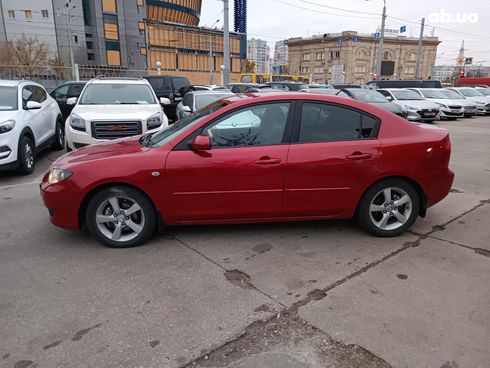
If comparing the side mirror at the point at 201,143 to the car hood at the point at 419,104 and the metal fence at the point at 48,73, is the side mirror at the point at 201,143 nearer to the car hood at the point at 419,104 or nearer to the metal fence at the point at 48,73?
the car hood at the point at 419,104

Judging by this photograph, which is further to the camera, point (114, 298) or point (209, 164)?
point (209, 164)

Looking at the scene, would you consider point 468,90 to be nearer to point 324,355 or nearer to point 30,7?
point 324,355

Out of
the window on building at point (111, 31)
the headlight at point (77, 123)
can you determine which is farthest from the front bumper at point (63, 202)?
the window on building at point (111, 31)

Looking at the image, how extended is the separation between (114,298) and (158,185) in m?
1.22

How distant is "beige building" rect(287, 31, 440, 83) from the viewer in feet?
303

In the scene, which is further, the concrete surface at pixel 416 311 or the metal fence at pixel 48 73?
the metal fence at pixel 48 73

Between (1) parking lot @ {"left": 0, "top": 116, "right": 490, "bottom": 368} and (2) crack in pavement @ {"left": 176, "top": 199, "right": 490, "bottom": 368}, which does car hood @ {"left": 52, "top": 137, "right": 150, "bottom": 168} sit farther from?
(2) crack in pavement @ {"left": 176, "top": 199, "right": 490, "bottom": 368}

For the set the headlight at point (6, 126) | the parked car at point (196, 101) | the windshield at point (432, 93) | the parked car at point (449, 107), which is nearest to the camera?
the headlight at point (6, 126)

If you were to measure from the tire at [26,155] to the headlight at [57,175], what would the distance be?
12.0 ft

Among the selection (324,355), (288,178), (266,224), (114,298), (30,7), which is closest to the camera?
(324,355)

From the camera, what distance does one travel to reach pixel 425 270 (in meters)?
3.72

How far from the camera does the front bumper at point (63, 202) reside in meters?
4.00

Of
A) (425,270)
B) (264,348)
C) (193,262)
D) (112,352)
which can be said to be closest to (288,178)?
(193,262)

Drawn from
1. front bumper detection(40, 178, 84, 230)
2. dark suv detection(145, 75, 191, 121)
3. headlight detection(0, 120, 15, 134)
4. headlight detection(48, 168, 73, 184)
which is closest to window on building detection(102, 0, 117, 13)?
dark suv detection(145, 75, 191, 121)
